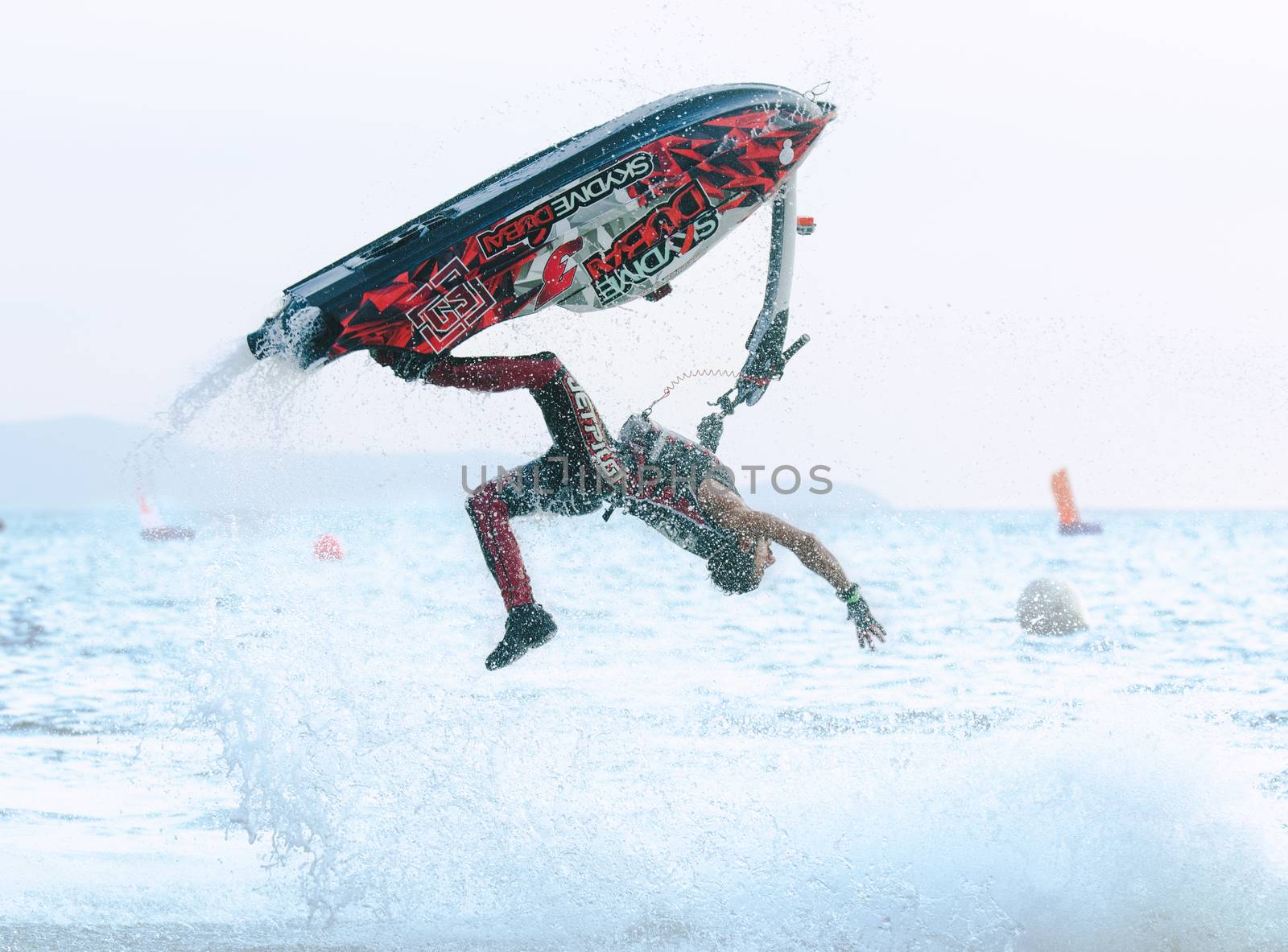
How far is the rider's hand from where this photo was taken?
18.4ft

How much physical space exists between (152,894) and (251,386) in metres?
2.80

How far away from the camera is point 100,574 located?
107ft

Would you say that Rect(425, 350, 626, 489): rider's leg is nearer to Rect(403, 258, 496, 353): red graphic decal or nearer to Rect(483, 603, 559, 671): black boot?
Rect(403, 258, 496, 353): red graphic decal

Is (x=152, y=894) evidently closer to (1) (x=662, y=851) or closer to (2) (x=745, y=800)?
(1) (x=662, y=851)

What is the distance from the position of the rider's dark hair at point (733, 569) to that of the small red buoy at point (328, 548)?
17822 millimetres

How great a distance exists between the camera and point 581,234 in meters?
5.50

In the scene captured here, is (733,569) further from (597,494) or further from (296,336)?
(296,336)

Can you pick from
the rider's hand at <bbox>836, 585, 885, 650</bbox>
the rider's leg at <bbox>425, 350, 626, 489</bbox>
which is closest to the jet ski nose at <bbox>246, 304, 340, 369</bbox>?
the rider's leg at <bbox>425, 350, 626, 489</bbox>

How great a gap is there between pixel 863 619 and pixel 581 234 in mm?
2205

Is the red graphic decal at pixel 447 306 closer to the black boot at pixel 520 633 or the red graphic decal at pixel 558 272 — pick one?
the red graphic decal at pixel 558 272

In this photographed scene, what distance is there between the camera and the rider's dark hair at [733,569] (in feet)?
19.5

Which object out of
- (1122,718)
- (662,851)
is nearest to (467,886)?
(662,851)

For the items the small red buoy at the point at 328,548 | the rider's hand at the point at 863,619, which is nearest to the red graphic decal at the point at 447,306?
the rider's hand at the point at 863,619

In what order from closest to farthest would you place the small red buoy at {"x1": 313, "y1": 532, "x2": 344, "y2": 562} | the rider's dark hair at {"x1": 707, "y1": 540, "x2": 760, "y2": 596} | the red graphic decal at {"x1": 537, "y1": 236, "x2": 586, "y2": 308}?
the red graphic decal at {"x1": 537, "y1": 236, "x2": 586, "y2": 308}
the rider's dark hair at {"x1": 707, "y1": 540, "x2": 760, "y2": 596}
the small red buoy at {"x1": 313, "y1": 532, "x2": 344, "y2": 562}
